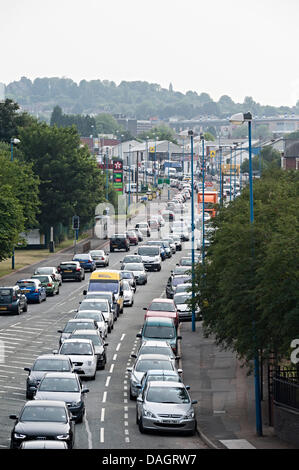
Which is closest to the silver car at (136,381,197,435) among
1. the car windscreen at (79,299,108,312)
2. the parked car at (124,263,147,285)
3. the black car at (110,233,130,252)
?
the car windscreen at (79,299,108,312)

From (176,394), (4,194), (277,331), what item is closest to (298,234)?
(277,331)

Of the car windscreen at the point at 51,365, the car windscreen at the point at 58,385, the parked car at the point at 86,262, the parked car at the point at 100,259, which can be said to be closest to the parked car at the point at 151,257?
the parked car at the point at 100,259

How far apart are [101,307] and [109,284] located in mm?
6486

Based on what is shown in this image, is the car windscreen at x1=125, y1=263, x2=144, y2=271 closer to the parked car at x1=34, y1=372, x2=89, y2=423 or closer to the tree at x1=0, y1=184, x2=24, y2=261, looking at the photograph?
the tree at x1=0, y1=184, x2=24, y2=261

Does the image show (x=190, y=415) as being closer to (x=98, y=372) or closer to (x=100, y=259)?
(x=98, y=372)

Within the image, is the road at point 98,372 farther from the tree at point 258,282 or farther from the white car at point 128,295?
the tree at point 258,282

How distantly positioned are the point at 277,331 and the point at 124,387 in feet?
34.1

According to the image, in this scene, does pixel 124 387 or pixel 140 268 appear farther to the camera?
pixel 140 268

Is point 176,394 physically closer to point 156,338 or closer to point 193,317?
point 156,338

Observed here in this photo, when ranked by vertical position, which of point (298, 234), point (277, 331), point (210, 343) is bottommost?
point (210, 343)

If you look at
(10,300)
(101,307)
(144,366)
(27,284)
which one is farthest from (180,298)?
(144,366)

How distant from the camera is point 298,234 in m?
28.4

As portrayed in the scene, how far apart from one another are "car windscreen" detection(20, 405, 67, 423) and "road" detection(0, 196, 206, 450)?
3.81 ft
